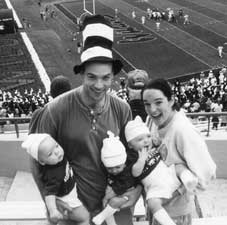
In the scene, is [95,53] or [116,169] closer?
[95,53]

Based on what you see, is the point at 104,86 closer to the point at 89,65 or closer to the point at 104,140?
the point at 89,65

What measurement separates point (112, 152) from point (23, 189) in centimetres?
369

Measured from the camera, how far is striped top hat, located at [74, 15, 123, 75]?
104 inches

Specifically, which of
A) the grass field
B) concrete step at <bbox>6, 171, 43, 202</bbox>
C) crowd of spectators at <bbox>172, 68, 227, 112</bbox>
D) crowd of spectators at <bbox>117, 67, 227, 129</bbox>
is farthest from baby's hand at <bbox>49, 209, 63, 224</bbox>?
the grass field

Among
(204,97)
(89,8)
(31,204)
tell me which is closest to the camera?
(31,204)

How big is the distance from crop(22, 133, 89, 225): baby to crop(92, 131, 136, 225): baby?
5.3 inches

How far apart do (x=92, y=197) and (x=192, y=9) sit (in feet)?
115

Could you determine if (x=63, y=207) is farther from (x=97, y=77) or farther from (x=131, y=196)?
(x=97, y=77)

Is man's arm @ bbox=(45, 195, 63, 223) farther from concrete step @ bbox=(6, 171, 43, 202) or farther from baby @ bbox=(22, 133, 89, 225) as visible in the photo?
concrete step @ bbox=(6, 171, 43, 202)

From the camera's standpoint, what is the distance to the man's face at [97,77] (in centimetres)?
264

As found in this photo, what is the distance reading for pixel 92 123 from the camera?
2768 mm

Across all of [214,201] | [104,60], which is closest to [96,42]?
[104,60]

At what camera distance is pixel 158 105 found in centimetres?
299

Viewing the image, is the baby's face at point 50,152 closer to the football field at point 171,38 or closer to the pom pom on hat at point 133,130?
the pom pom on hat at point 133,130
